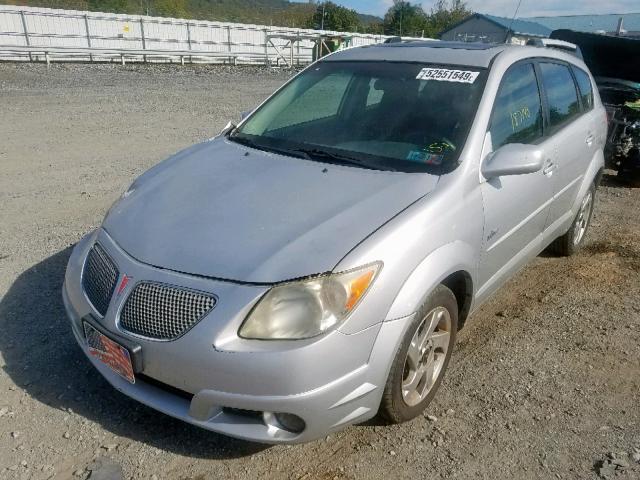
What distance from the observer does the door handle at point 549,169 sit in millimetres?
3701

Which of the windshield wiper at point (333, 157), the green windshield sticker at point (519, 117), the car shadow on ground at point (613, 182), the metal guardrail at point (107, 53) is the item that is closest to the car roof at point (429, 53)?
the green windshield sticker at point (519, 117)

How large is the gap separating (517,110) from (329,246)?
1.89 meters

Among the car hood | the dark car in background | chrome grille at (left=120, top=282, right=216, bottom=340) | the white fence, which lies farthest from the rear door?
the white fence

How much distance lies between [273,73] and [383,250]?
77.9 feet

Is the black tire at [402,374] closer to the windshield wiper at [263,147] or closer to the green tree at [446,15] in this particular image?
the windshield wiper at [263,147]

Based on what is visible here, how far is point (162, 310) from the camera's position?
230 cm

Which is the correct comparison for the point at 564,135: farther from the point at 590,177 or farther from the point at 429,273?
the point at 429,273

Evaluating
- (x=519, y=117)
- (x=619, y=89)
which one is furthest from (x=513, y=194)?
(x=619, y=89)

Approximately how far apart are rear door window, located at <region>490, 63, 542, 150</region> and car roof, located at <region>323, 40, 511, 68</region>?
0.20 meters

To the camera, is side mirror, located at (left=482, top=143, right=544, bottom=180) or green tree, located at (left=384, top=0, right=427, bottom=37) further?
green tree, located at (left=384, top=0, right=427, bottom=37)

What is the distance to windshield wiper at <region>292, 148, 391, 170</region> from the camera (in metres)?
3.09

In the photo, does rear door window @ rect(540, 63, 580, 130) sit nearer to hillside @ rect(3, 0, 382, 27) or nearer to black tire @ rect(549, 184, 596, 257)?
black tire @ rect(549, 184, 596, 257)

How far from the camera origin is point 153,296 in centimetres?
234

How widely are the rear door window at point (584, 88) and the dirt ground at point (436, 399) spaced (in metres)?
1.37
